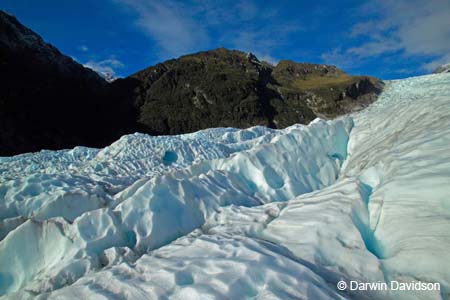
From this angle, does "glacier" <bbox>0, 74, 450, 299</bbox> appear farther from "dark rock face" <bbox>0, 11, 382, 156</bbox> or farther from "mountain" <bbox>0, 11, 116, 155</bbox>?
"dark rock face" <bbox>0, 11, 382, 156</bbox>

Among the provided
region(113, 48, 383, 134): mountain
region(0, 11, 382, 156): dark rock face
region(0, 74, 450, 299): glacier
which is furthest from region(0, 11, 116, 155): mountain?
region(0, 74, 450, 299): glacier

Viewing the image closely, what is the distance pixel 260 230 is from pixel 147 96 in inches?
1887

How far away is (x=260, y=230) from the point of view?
457cm

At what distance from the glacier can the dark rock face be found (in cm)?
3724

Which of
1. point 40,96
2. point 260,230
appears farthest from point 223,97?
point 260,230

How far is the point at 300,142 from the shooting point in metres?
8.67

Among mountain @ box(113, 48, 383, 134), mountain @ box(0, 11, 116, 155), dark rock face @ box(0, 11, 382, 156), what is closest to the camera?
mountain @ box(0, 11, 116, 155)

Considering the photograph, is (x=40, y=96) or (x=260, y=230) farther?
(x=40, y=96)

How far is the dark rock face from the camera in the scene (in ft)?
134

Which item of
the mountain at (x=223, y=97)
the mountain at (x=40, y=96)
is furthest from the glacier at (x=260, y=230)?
the mountain at (x=223, y=97)

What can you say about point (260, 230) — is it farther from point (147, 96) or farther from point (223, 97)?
point (147, 96)

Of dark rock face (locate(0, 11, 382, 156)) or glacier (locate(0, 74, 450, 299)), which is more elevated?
dark rock face (locate(0, 11, 382, 156))

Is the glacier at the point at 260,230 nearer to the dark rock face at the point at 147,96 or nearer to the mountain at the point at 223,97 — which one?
the dark rock face at the point at 147,96

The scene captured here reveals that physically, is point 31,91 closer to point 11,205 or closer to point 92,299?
point 11,205
